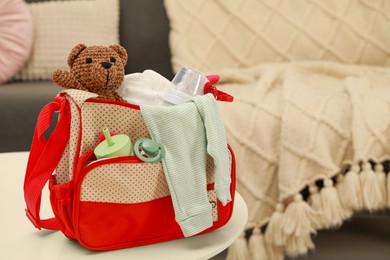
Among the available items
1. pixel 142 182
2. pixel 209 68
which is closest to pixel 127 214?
pixel 142 182

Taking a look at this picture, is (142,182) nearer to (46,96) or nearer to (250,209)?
(250,209)

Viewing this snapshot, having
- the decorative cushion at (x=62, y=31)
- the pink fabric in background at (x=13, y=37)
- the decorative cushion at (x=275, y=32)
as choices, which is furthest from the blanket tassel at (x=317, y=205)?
the pink fabric in background at (x=13, y=37)

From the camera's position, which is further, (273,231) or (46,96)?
(46,96)

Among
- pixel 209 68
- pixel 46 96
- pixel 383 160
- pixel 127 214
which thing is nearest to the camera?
pixel 127 214

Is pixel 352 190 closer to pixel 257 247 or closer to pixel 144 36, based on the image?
pixel 257 247

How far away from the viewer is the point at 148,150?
0.57 m

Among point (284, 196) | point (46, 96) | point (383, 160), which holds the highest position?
point (383, 160)

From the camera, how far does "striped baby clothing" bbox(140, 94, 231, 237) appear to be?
22.8 inches

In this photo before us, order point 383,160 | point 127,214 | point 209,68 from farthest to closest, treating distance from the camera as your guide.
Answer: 1. point 209,68
2. point 383,160
3. point 127,214

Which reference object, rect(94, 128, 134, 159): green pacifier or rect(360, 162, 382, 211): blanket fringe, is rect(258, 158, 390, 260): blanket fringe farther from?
rect(94, 128, 134, 159): green pacifier

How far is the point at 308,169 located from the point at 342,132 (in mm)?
119

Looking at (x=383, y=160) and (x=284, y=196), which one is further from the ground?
(x=383, y=160)

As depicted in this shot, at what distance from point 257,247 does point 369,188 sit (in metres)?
0.29

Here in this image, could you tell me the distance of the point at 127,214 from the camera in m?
0.57
